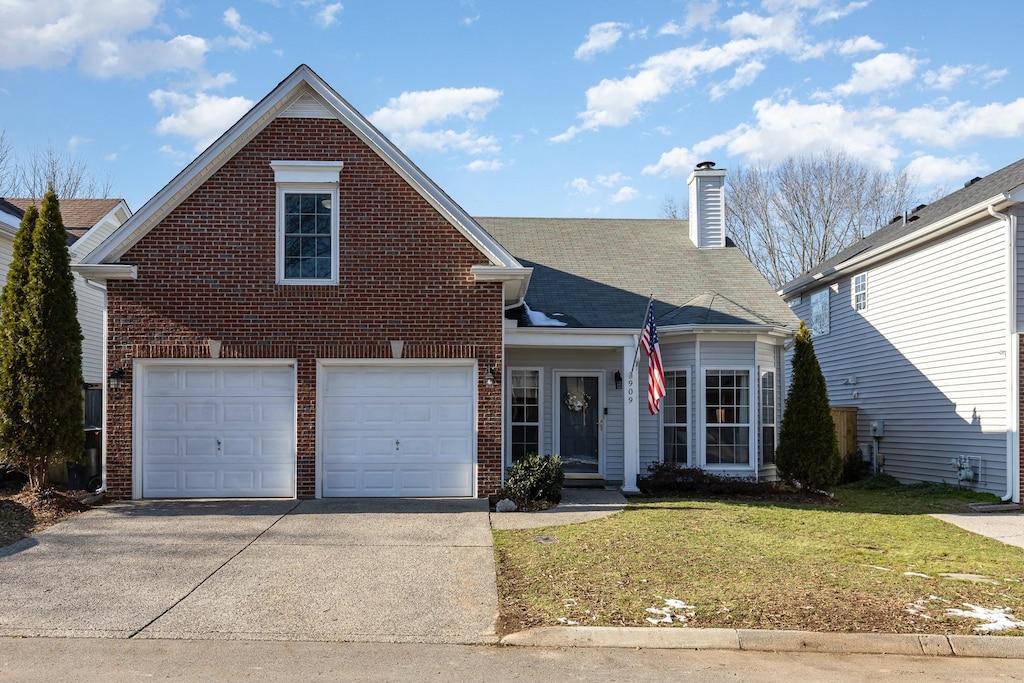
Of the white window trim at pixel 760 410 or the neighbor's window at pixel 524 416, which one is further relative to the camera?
the neighbor's window at pixel 524 416

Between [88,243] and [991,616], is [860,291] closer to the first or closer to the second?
[991,616]

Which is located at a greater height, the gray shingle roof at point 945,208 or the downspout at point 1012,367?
the gray shingle roof at point 945,208

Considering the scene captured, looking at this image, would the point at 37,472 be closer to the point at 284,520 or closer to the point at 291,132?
the point at 284,520

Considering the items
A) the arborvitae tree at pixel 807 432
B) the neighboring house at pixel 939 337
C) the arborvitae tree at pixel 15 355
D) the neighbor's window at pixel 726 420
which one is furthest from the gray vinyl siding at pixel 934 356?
the arborvitae tree at pixel 15 355

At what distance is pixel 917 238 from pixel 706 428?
6226 millimetres

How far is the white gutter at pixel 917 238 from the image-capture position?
47.4 feet

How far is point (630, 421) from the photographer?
1484 cm

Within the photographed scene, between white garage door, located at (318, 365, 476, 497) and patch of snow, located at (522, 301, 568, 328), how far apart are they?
7.03ft

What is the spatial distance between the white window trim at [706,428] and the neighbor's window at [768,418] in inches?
14.4

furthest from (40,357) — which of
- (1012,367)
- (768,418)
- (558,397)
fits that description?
(1012,367)

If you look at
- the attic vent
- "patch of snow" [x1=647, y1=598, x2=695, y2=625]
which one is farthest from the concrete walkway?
the attic vent

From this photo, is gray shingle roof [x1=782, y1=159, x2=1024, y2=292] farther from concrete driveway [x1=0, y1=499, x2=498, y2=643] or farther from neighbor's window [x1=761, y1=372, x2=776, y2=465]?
concrete driveway [x1=0, y1=499, x2=498, y2=643]

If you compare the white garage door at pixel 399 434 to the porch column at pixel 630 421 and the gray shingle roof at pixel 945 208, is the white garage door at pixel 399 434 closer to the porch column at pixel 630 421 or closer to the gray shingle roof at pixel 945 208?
the porch column at pixel 630 421

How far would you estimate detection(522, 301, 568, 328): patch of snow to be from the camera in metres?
14.9
